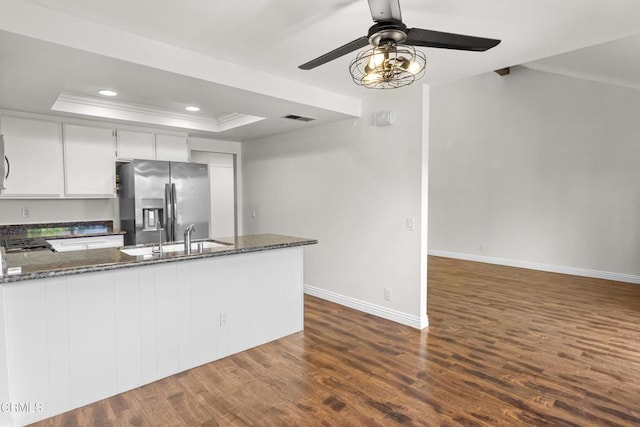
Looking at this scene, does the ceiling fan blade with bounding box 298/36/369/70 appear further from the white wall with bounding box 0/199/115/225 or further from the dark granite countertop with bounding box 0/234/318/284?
the white wall with bounding box 0/199/115/225

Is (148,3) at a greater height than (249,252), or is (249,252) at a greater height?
(148,3)

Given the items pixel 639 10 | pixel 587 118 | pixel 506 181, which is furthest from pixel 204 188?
pixel 587 118

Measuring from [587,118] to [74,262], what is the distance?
684 cm

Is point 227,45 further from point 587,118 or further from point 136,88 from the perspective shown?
point 587,118

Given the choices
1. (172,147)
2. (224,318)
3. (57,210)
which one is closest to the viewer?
(224,318)

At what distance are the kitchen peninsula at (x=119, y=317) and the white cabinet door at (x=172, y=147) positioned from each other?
2264mm

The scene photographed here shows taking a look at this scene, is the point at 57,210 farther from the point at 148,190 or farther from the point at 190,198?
the point at 190,198

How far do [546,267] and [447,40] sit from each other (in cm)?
568

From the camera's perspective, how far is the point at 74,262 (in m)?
2.35

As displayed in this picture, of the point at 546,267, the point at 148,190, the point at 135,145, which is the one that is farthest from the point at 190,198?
the point at 546,267

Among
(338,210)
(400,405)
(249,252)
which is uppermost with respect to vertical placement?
(338,210)

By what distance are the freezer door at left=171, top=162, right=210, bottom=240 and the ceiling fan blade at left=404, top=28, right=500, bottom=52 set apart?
3.67 meters

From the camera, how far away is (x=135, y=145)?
4.70 metres

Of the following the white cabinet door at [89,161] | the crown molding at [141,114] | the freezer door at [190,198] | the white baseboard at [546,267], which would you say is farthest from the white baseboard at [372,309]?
the white baseboard at [546,267]
